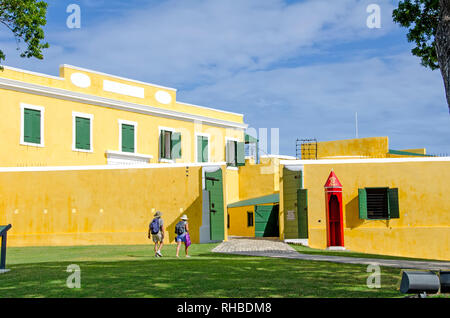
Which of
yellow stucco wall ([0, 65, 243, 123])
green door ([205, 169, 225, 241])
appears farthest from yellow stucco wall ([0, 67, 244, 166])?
green door ([205, 169, 225, 241])

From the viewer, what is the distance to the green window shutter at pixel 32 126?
2714 centimetres

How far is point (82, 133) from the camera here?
29.4 metres

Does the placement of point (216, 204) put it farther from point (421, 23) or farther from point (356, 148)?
point (356, 148)

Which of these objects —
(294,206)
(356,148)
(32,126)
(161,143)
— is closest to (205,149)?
(161,143)

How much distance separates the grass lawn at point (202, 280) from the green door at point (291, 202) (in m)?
9.16

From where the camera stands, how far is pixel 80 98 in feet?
95.8

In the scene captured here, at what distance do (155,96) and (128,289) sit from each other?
81.4 ft

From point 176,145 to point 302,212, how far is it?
12907 millimetres

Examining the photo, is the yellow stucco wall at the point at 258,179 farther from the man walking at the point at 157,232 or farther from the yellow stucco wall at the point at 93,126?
the man walking at the point at 157,232

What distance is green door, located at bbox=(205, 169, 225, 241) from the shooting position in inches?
935

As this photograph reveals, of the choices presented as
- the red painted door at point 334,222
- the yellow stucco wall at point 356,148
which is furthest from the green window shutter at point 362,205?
the yellow stucco wall at point 356,148

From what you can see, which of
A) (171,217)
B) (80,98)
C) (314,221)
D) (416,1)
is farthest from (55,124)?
(416,1)

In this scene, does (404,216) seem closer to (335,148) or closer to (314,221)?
(314,221)

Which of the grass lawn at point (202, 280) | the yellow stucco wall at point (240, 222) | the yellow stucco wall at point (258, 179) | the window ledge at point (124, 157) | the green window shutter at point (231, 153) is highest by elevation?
the green window shutter at point (231, 153)
